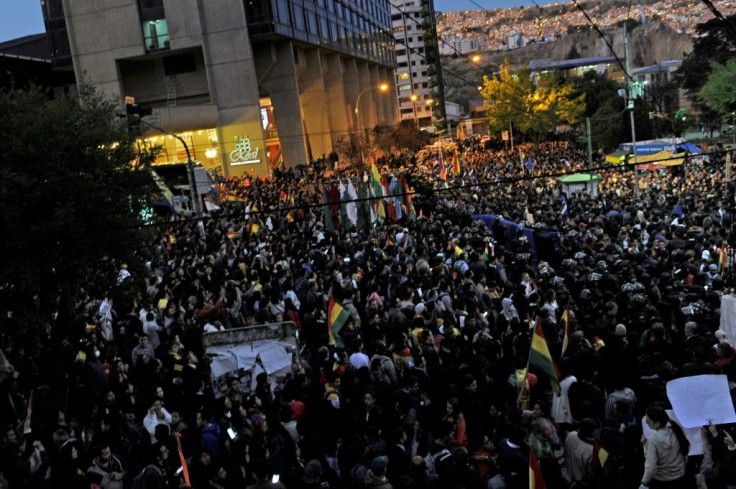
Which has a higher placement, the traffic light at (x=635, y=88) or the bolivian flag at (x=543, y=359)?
the traffic light at (x=635, y=88)

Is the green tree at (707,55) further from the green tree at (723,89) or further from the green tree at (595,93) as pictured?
the green tree at (723,89)

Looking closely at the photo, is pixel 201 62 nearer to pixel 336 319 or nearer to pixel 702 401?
pixel 336 319

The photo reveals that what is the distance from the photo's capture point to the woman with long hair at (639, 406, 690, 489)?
6020 millimetres

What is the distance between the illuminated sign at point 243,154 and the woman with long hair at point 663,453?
137ft

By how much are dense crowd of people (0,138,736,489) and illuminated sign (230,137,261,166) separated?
99.4ft

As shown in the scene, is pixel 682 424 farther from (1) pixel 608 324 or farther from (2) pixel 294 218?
(2) pixel 294 218

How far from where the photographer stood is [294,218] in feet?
74.4

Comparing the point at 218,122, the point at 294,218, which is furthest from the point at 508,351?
the point at 218,122

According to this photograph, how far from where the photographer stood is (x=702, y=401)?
6.05m

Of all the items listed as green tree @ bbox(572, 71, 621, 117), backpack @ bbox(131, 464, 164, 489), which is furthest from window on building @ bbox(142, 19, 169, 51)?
backpack @ bbox(131, 464, 164, 489)

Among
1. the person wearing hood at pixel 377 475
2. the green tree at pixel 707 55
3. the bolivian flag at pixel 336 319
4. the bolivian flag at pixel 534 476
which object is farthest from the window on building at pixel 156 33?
the bolivian flag at pixel 534 476

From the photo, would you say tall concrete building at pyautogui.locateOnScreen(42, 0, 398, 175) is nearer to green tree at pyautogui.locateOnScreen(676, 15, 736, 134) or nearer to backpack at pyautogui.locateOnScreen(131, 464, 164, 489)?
green tree at pyautogui.locateOnScreen(676, 15, 736, 134)

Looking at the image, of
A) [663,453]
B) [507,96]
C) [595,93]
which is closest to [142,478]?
[663,453]

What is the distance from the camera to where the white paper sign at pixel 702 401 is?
600 cm
